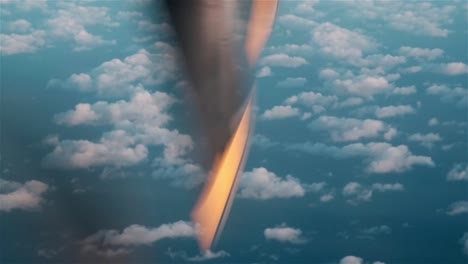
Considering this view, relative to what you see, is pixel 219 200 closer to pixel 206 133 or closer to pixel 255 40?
pixel 206 133

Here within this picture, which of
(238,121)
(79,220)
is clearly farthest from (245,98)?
(79,220)

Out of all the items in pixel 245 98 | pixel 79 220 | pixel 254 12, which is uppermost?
pixel 254 12

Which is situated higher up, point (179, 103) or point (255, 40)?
point (255, 40)

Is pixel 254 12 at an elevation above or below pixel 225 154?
above

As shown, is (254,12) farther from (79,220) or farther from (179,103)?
(79,220)

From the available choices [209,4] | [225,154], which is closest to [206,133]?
[225,154]

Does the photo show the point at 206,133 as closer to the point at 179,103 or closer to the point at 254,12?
the point at 179,103

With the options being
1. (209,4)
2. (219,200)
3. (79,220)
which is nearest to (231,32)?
(209,4)
